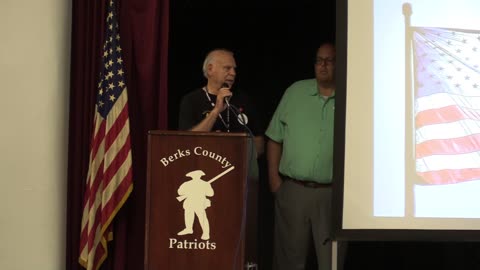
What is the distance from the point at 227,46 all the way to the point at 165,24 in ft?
2.79

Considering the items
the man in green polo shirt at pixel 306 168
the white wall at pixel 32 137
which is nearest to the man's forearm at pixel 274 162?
the man in green polo shirt at pixel 306 168

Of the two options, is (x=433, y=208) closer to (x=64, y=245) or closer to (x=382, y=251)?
(x=382, y=251)

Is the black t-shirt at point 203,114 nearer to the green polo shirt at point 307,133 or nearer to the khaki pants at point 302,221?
the green polo shirt at point 307,133

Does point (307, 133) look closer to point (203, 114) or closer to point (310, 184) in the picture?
point (310, 184)

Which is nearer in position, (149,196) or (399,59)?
(149,196)

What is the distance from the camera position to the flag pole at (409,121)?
10.3ft

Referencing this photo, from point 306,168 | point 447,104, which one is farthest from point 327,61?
point 447,104

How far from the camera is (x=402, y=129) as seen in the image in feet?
10.4

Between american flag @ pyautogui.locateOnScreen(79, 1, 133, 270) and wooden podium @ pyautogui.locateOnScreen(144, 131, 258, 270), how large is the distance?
25.5 inches

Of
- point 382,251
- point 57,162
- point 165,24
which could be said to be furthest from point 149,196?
point 382,251

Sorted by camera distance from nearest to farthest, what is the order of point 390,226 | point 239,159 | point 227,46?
1. point 239,159
2. point 390,226
3. point 227,46

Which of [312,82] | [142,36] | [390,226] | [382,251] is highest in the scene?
[142,36]

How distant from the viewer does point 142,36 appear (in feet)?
11.8

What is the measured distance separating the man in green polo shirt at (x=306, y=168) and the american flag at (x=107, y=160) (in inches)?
35.0
